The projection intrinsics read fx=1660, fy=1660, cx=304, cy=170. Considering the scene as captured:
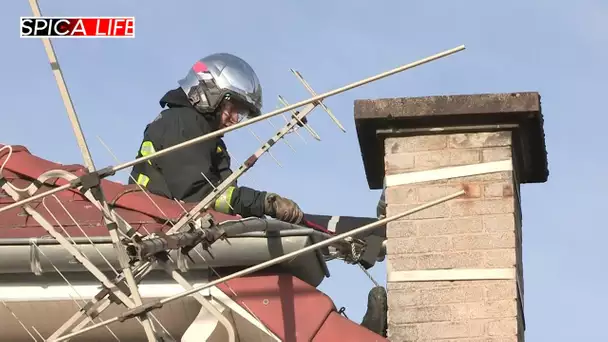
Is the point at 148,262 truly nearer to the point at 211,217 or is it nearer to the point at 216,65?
the point at 211,217

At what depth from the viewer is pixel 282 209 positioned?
962cm

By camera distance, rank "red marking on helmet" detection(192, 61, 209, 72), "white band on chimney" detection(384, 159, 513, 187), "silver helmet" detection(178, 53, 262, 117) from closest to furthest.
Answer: "white band on chimney" detection(384, 159, 513, 187) < "silver helmet" detection(178, 53, 262, 117) < "red marking on helmet" detection(192, 61, 209, 72)

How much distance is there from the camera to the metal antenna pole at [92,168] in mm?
8000

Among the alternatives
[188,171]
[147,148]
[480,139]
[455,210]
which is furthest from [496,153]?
[147,148]

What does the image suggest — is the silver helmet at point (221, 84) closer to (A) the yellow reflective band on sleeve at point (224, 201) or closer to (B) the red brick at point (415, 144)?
(A) the yellow reflective band on sleeve at point (224, 201)

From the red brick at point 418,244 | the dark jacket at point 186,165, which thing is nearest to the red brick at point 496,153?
the red brick at point 418,244

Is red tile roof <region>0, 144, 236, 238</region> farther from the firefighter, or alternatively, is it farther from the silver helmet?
the silver helmet

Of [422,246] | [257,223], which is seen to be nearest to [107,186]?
[257,223]

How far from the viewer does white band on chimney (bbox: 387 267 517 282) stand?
8664 mm

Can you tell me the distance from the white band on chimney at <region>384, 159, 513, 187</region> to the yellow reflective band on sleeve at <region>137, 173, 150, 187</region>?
1.60m

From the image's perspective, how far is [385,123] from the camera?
9.12m

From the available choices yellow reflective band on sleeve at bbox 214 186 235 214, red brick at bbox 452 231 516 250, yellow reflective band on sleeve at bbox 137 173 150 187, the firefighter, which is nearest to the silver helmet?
the firefighter

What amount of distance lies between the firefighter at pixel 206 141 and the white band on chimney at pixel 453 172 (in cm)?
92

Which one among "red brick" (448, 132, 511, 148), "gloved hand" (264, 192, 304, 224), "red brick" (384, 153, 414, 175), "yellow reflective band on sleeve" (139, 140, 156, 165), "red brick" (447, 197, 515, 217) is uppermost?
"yellow reflective band on sleeve" (139, 140, 156, 165)
